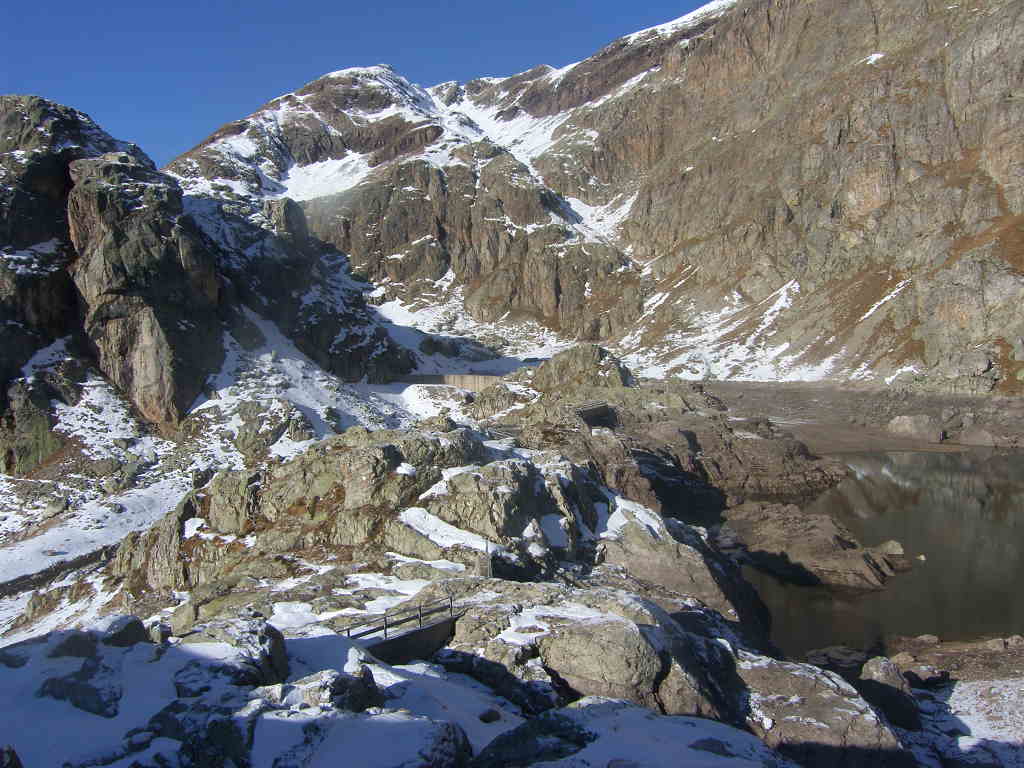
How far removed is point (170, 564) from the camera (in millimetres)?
24891

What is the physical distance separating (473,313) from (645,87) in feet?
312

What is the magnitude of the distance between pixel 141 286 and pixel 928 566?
6016cm

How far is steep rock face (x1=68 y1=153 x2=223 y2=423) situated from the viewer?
5353cm

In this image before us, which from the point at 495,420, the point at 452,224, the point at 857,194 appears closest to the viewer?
the point at 495,420

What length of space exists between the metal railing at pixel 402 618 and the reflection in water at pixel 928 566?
15.1m

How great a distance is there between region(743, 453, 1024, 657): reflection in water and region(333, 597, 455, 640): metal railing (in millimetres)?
15139

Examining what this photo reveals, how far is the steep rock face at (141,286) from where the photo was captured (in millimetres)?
53531

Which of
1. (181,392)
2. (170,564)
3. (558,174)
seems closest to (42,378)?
(181,392)

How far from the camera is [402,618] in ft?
56.3

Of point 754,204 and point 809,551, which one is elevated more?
point 754,204

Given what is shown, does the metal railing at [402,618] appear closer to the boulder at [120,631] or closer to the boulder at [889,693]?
the boulder at [120,631]

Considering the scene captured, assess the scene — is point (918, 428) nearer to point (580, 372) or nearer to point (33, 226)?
point (580, 372)

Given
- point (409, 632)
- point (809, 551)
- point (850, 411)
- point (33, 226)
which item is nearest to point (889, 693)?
point (409, 632)

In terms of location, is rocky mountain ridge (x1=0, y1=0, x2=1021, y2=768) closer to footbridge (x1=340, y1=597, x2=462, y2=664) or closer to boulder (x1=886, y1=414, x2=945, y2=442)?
footbridge (x1=340, y1=597, x2=462, y2=664)
